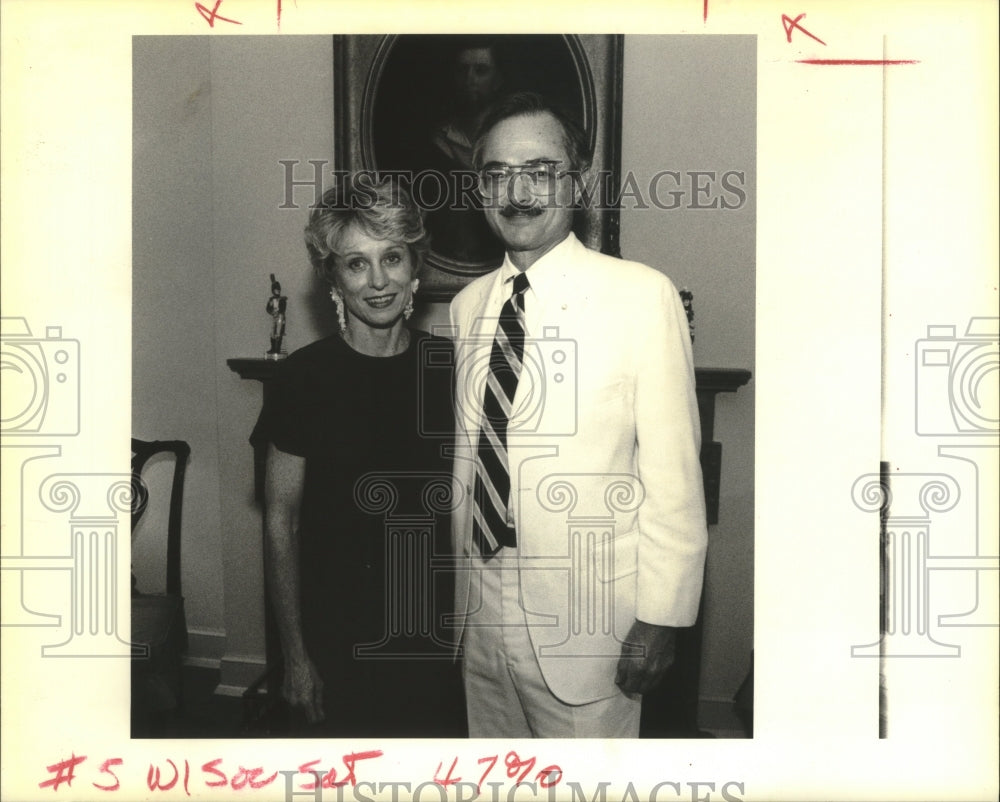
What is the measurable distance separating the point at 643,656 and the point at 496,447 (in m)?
0.61

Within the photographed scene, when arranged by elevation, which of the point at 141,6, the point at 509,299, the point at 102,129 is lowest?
the point at 509,299

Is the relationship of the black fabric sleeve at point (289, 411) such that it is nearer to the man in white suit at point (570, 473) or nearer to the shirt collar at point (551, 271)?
the man in white suit at point (570, 473)

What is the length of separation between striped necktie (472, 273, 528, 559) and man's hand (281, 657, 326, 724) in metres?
0.51

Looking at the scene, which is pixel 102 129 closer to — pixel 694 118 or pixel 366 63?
pixel 366 63

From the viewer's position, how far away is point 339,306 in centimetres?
211

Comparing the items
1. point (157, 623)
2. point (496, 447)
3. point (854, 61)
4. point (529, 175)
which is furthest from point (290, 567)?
point (854, 61)

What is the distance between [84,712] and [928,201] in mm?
2385

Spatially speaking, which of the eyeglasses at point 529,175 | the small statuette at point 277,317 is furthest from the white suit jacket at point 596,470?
the small statuette at point 277,317

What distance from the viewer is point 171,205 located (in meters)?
2.13

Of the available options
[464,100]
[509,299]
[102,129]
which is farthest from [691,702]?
[102,129]

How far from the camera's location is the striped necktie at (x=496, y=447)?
209 cm

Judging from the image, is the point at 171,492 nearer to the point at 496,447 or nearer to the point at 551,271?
the point at 496,447

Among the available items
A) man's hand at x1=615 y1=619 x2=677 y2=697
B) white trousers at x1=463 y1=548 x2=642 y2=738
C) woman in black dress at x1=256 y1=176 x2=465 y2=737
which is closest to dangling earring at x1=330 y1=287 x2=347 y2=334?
woman in black dress at x1=256 y1=176 x2=465 y2=737

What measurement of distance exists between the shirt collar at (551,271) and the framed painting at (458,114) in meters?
0.04
